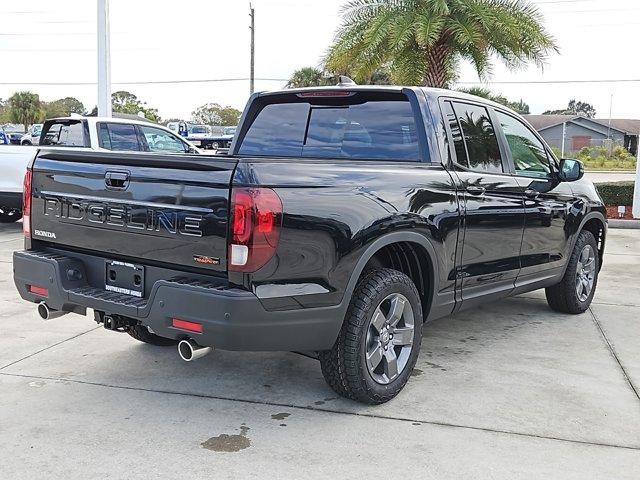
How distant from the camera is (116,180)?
12.7 feet

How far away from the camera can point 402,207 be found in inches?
165

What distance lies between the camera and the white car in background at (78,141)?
1074 cm

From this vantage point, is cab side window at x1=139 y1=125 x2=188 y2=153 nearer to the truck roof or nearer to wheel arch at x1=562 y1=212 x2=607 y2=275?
the truck roof

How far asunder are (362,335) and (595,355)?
7.63ft


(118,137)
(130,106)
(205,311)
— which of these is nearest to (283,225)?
(205,311)

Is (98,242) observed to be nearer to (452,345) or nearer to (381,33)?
(452,345)

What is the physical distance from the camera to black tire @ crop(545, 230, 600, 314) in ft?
20.9

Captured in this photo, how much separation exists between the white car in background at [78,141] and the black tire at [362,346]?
7232 millimetres

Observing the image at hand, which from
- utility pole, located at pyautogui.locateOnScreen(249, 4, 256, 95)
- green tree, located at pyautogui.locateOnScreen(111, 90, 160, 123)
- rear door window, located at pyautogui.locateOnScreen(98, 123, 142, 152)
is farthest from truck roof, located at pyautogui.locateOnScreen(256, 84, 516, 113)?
green tree, located at pyautogui.locateOnScreen(111, 90, 160, 123)

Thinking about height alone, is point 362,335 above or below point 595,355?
above

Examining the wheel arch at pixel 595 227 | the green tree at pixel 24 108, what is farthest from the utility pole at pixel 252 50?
the green tree at pixel 24 108

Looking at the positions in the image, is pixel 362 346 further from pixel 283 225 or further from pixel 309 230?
pixel 283 225

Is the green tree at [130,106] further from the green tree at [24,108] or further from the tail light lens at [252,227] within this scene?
the tail light lens at [252,227]

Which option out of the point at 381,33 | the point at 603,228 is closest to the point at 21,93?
the point at 381,33
